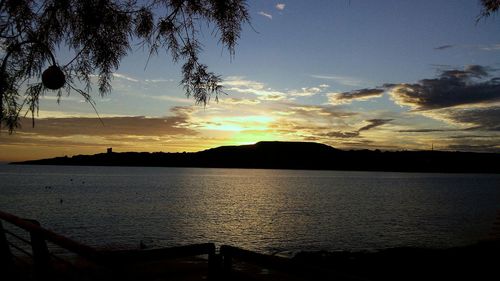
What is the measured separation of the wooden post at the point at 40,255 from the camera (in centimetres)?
630

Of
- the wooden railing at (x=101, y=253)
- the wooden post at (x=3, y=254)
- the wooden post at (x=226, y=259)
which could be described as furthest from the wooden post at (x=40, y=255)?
the wooden post at (x=226, y=259)

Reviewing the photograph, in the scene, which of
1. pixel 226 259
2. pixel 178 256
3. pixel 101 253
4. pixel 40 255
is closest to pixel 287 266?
pixel 226 259

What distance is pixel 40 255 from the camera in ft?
21.5

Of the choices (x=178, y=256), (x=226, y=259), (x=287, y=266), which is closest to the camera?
(x=287, y=266)

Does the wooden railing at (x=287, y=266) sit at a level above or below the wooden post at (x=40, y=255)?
above

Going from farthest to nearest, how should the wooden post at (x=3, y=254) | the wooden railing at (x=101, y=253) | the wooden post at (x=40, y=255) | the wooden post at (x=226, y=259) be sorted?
1. the wooden post at (x=3, y=254)
2. the wooden post at (x=40, y=255)
3. the wooden post at (x=226, y=259)
4. the wooden railing at (x=101, y=253)

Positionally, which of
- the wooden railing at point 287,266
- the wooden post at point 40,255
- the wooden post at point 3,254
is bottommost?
the wooden post at point 3,254

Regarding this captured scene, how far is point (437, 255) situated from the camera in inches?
1171

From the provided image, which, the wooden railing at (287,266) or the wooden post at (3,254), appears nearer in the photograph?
the wooden railing at (287,266)

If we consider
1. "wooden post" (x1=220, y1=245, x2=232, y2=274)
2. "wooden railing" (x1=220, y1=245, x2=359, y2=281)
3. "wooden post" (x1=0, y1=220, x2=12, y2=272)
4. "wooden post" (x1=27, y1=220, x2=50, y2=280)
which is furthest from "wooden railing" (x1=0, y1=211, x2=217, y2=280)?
"wooden post" (x1=0, y1=220, x2=12, y2=272)

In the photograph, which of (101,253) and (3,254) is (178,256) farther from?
(3,254)

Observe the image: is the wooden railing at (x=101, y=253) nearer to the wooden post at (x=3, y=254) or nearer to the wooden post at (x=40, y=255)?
the wooden post at (x=40, y=255)

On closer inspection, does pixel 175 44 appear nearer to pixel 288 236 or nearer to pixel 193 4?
pixel 193 4

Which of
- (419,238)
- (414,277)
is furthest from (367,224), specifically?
(414,277)
